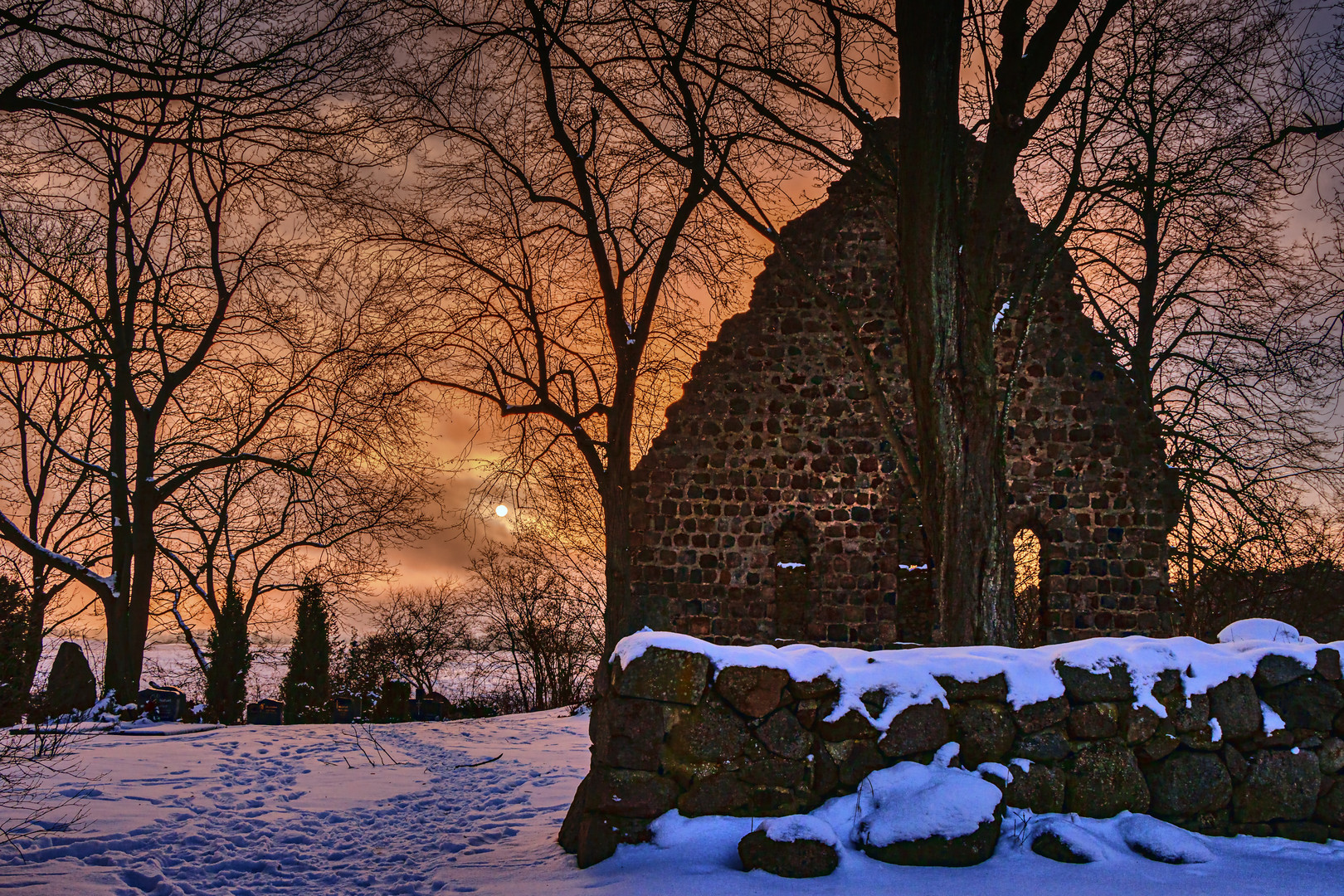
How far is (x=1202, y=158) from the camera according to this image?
1149 cm

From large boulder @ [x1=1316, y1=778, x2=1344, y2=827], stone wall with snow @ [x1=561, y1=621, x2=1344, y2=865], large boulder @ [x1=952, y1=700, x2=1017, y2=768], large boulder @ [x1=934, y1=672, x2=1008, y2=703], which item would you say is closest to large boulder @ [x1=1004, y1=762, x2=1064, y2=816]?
stone wall with snow @ [x1=561, y1=621, x2=1344, y2=865]

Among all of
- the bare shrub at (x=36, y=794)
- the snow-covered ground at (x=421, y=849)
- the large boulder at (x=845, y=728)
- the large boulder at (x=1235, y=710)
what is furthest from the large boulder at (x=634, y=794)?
the large boulder at (x=1235, y=710)

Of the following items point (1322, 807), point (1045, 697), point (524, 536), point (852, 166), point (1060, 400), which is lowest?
point (1322, 807)

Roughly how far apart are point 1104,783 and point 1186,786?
1.79 ft

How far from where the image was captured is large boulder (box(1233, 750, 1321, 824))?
528 centimetres

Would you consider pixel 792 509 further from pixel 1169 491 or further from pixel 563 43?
pixel 563 43

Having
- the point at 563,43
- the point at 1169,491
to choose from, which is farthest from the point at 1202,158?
the point at 563,43

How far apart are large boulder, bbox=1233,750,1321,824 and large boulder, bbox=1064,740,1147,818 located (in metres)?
0.69

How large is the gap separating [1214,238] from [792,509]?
8.59 m

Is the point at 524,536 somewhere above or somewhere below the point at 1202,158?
below

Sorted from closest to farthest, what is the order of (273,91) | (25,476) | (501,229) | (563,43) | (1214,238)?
(273,91)
(563,43)
(501,229)
(1214,238)
(25,476)

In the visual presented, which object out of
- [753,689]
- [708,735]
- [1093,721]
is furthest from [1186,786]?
[708,735]

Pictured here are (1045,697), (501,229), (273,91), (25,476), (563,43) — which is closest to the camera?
(1045,697)

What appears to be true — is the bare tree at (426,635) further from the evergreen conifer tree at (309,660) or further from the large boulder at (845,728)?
the large boulder at (845,728)
